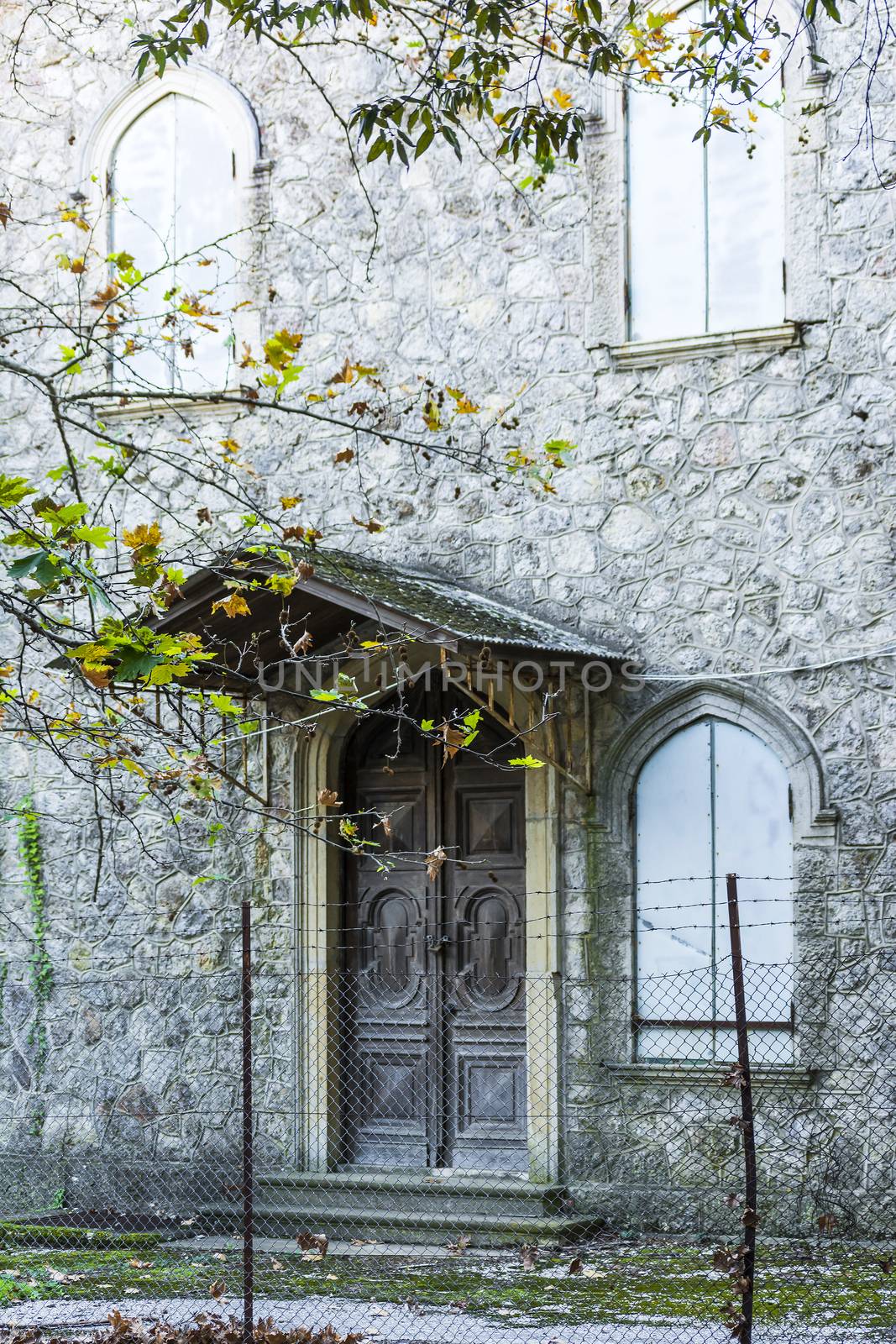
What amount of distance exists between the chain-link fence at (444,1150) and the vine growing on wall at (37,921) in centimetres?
5

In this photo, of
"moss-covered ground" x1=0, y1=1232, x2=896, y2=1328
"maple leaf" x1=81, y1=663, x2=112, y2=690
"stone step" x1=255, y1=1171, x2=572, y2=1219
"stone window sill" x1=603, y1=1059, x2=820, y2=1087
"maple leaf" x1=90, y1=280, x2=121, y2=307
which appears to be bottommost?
Answer: "moss-covered ground" x1=0, y1=1232, x2=896, y2=1328

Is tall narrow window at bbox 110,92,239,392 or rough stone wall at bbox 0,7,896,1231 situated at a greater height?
tall narrow window at bbox 110,92,239,392

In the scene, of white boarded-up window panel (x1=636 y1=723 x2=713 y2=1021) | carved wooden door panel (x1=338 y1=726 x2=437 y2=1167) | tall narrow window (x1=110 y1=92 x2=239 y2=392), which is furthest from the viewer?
tall narrow window (x1=110 y1=92 x2=239 y2=392)

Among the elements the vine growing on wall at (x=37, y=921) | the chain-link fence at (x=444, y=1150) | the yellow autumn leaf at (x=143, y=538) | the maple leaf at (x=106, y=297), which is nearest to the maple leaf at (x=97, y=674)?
the yellow autumn leaf at (x=143, y=538)

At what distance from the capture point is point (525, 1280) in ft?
22.9

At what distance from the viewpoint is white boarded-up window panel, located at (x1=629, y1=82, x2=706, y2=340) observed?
852 centimetres

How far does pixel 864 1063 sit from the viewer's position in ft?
25.2

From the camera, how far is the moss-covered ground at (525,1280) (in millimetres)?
6297

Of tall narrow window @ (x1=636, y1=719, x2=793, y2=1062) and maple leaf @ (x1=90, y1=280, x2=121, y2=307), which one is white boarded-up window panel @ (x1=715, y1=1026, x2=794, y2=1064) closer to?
tall narrow window @ (x1=636, y1=719, x2=793, y2=1062)

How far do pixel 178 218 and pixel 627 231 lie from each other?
2.89 metres

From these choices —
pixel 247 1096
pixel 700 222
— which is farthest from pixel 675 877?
pixel 700 222

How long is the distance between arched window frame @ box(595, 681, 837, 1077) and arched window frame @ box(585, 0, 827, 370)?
175cm

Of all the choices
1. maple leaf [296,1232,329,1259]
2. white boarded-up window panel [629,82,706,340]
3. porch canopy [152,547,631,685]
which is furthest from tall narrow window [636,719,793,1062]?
white boarded-up window panel [629,82,706,340]

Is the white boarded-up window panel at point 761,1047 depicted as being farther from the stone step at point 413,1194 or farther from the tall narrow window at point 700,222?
the tall narrow window at point 700,222
